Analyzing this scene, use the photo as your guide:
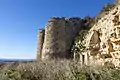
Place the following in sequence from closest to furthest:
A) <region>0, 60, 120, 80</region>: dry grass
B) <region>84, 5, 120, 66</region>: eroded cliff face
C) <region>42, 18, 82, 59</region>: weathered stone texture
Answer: <region>0, 60, 120, 80</region>: dry grass
<region>84, 5, 120, 66</region>: eroded cliff face
<region>42, 18, 82, 59</region>: weathered stone texture

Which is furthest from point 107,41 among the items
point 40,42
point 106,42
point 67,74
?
point 40,42

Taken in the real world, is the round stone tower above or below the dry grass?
above

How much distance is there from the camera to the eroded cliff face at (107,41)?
10.8 meters

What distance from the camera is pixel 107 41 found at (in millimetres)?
11781

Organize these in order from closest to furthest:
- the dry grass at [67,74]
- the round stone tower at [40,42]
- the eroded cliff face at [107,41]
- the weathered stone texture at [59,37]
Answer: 1. the dry grass at [67,74]
2. the eroded cliff face at [107,41]
3. the weathered stone texture at [59,37]
4. the round stone tower at [40,42]

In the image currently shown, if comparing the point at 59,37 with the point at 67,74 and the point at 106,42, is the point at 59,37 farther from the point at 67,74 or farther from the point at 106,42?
the point at 67,74

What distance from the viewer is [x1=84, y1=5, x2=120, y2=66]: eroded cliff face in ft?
35.4

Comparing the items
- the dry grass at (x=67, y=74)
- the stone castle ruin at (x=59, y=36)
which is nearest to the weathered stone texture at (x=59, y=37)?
the stone castle ruin at (x=59, y=36)

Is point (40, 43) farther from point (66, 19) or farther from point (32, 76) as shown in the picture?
point (32, 76)

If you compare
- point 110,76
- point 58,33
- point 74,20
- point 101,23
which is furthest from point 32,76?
point 74,20

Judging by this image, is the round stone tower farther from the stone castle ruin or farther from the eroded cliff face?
the eroded cliff face

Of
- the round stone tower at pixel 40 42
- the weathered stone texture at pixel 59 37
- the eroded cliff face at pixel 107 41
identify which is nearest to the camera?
the eroded cliff face at pixel 107 41

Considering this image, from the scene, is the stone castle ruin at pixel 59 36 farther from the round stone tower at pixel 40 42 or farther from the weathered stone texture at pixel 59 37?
the round stone tower at pixel 40 42

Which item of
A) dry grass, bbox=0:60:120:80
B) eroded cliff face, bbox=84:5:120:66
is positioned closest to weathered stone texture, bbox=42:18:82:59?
eroded cliff face, bbox=84:5:120:66
